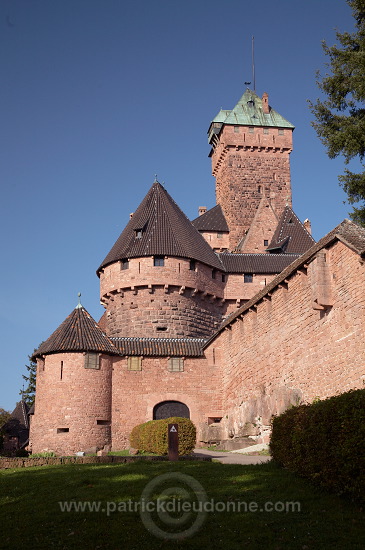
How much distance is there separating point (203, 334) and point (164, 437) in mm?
14761

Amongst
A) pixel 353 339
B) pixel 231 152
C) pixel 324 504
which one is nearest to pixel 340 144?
pixel 353 339

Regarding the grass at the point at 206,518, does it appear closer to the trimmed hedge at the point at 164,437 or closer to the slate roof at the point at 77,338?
the trimmed hedge at the point at 164,437

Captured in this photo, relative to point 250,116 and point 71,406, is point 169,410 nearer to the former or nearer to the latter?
point 71,406

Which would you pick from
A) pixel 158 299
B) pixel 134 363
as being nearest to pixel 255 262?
pixel 158 299

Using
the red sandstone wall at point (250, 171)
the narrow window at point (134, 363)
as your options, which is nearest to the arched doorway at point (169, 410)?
the narrow window at point (134, 363)

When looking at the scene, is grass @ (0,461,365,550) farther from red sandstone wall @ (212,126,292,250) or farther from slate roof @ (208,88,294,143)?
slate roof @ (208,88,294,143)

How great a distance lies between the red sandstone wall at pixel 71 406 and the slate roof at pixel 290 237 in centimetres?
1786

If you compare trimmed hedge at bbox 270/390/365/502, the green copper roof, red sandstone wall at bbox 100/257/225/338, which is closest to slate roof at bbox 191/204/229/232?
the green copper roof

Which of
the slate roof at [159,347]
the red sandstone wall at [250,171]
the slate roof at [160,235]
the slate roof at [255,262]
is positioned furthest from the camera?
the red sandstone wall at [250,171]

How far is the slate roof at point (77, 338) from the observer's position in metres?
27.8

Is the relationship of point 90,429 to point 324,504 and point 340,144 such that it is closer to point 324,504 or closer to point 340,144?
point 340,144

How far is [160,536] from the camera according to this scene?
7.93 metres

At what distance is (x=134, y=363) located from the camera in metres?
29.4

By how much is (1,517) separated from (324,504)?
4621 mm
